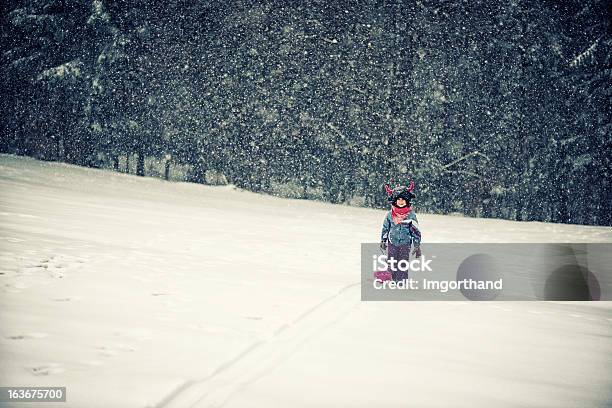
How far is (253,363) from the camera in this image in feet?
15.0

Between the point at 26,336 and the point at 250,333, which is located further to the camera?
the point at 250,333

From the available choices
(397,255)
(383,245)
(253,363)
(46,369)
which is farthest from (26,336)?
(397,255)

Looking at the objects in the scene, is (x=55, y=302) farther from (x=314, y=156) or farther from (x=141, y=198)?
(x=314, y=156)

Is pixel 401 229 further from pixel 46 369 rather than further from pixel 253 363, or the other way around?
pixel 46 369

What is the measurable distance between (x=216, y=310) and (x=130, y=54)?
88.5 feet

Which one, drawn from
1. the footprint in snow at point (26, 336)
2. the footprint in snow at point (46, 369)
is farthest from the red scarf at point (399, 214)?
the footprint in snow at point (46, 369)

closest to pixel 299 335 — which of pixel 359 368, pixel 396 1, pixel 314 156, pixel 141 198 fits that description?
pixel 359 368

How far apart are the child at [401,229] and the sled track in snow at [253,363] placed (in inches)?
66.2

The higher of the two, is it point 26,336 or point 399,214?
point 399,214

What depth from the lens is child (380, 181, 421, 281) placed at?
7.92 metres

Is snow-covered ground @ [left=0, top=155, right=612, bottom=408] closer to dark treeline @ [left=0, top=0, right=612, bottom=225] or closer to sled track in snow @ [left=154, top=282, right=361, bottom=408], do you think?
sled track in snow @ [left=154, top=282, right=361, bottom=408]

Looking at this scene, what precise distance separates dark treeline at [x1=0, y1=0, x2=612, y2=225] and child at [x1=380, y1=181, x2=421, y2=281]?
74.7 ft

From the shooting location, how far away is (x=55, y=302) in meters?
5.80

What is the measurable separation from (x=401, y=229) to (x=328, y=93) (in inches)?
939
